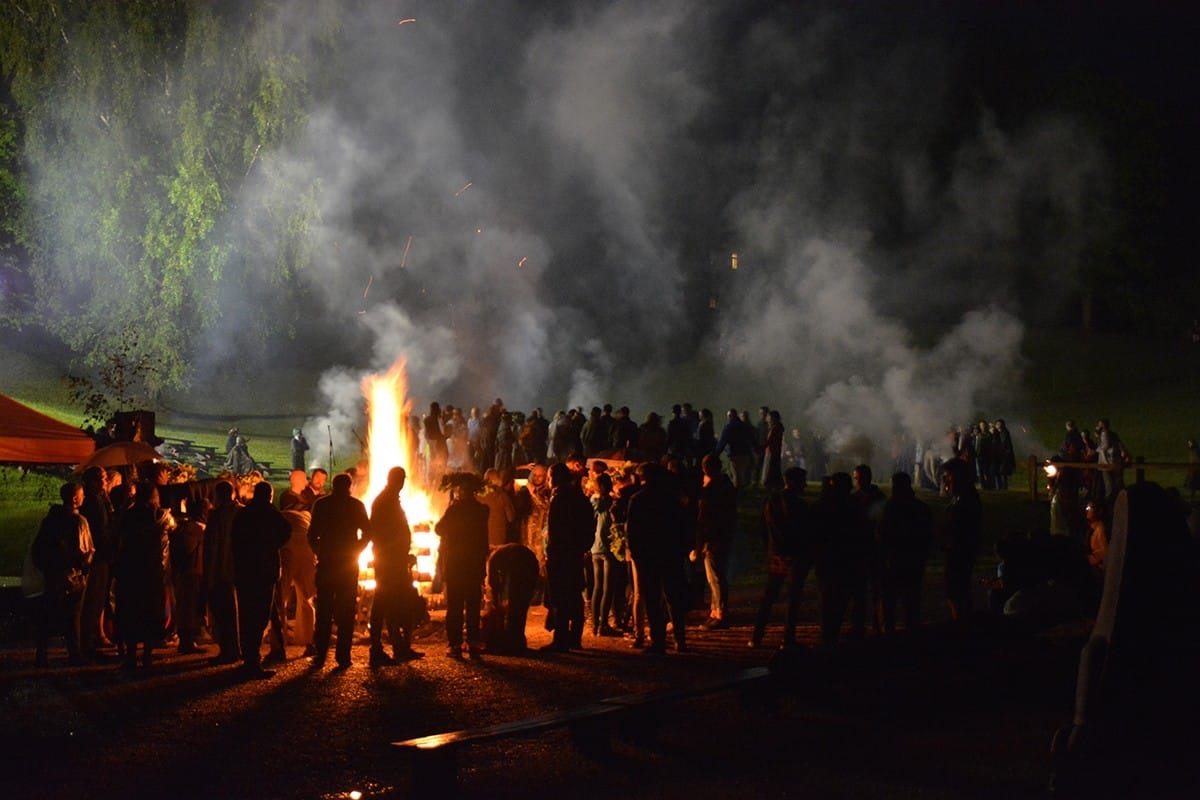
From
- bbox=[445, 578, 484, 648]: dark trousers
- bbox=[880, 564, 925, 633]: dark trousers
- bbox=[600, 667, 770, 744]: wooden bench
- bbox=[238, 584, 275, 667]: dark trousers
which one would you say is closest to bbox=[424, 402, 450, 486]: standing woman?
bbox=[445, 578, 484, 648]: dark trousers

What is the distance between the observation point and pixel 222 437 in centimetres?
4225

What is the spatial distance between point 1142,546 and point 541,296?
182 feet

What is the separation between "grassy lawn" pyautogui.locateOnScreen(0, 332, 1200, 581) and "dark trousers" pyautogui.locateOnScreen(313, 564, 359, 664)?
58.2 feet

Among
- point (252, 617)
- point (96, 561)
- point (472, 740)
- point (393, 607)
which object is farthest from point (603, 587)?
point (472, 740)

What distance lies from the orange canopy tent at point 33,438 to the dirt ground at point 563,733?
14.9ft

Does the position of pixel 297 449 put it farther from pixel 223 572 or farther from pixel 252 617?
pixel 252 617

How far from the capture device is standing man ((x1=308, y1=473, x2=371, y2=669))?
10609mm

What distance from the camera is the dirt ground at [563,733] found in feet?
22.3

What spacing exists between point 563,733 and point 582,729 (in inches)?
30.5

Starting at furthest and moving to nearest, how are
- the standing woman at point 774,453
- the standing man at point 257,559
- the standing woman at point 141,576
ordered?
the standing woman at point 774,453 → the standing woman at point 141,576 → the standing man at point 257,559

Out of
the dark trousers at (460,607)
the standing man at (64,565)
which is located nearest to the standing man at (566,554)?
the dark trousers at (460,607)

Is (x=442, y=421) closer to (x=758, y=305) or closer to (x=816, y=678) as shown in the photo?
(x=816, y=678)

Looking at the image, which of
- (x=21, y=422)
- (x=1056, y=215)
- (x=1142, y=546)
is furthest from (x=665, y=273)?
(x=1142, y=546)

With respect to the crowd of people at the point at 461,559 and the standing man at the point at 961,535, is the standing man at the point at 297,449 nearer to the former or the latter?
the crowd of people at the point at 461,559
